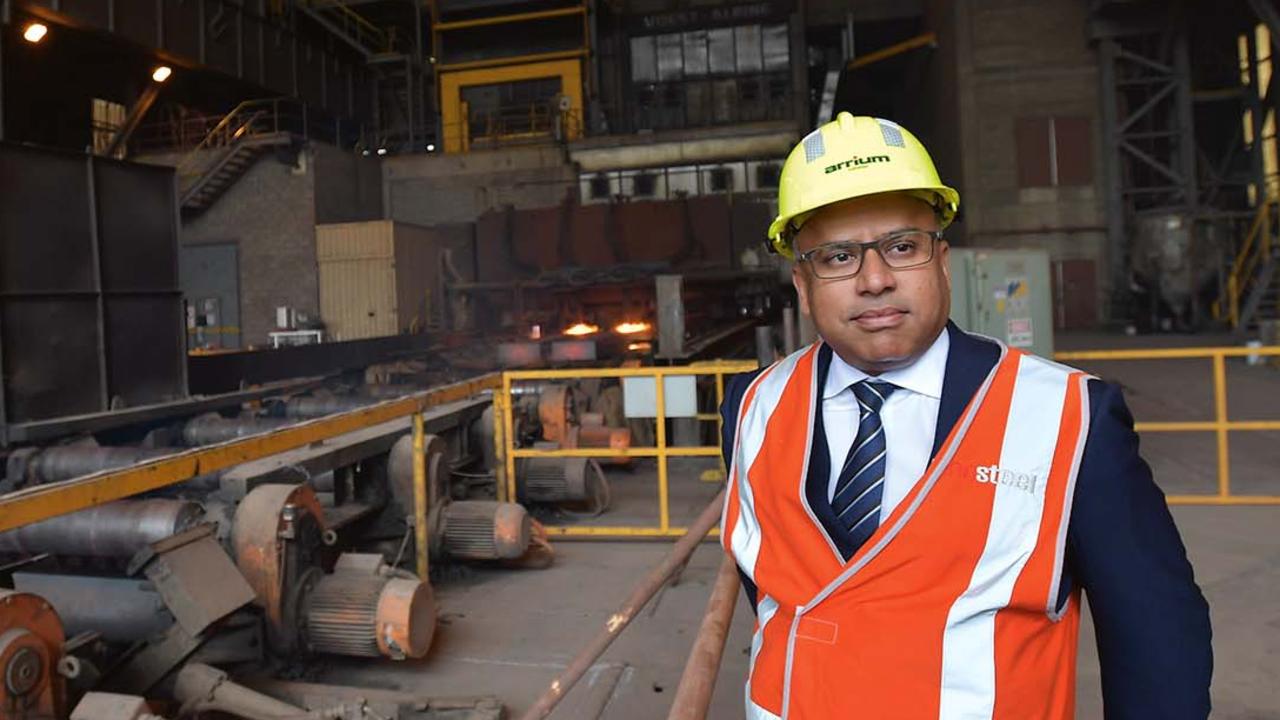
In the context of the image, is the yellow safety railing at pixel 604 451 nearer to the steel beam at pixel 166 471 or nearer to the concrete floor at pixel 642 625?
the concrete floor at pixel 642 625

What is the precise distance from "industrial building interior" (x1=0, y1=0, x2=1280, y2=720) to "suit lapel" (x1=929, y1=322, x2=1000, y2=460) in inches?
29.5

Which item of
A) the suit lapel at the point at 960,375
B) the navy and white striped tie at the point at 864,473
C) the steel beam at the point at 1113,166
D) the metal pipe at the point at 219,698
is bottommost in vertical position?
the metal pipe at the point at 219,698

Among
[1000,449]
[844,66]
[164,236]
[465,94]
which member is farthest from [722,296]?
[465,94]

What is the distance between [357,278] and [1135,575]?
20.3m

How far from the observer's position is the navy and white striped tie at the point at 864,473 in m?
1.38

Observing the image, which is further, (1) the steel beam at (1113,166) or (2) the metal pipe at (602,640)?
(1) the steel beam at (1113,166)

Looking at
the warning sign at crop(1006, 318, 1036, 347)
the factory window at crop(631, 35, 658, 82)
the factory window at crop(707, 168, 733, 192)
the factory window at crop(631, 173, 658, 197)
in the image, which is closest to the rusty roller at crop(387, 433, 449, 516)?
the warning sign at crop(1006, 318, 1036, 347)

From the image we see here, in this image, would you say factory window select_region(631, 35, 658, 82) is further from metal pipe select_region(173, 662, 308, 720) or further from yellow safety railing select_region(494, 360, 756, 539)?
metal pipe select_region(173, 662, 308, 720)

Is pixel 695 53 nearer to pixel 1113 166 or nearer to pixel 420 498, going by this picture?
pixel 1113 166

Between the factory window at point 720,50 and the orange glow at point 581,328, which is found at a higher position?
the factory window at point 720,50

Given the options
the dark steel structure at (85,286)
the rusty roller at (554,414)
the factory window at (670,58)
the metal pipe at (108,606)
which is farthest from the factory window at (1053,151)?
the metal pipe at (108,606)

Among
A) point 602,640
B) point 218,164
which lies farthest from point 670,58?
point 602,640

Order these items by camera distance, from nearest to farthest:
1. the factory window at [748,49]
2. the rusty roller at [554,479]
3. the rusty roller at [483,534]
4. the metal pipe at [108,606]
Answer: the metal pipe at [108,606] < the rusty roller at [483,534] < the rusty roller at [554,479] < the factory window at [748,49]

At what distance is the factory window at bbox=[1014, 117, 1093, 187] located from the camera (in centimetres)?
2048
